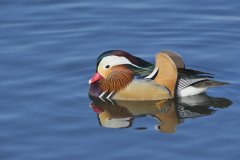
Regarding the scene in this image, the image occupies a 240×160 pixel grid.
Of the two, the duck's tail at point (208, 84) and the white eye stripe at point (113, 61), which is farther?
the white eye stripe at point (113, 61)

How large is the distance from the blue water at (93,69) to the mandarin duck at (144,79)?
1.04ft

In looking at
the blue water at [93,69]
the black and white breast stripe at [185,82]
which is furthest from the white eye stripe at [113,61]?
the black and white breast stripe at [185,82]

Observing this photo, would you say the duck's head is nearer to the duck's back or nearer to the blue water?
the duck's back

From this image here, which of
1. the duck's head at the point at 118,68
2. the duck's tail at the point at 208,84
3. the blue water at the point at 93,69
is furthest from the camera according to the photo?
the duck's head at the point at 118,68

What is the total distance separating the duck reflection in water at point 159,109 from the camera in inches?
543

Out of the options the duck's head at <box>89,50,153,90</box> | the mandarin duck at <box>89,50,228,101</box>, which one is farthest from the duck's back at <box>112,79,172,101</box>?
the duck's head at <box>89,50,153,90</box>

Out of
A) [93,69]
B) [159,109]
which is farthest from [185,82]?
[93,69]

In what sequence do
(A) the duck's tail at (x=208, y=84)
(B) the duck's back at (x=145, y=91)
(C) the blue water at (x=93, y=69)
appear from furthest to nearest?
(B) the duck's back at (x=145, y=91), (A) the duck's tail at (x=208, y=84), (C) the blue water at (x=93, y=69)

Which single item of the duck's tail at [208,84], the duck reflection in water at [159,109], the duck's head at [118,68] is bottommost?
the duck reflection in water at [159,109]

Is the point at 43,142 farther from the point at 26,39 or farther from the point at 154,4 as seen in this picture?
the point at 154,4

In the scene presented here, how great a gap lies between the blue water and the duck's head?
39cm

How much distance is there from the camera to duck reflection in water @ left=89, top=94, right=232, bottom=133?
45.3 ft

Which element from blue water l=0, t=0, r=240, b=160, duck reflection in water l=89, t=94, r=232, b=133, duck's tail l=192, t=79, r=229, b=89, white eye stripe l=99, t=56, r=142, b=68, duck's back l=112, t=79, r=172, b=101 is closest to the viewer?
blue water l=0, t=0, r=240, b=160

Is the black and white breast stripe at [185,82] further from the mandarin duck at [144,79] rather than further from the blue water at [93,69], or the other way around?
the blue water at [93,69]
